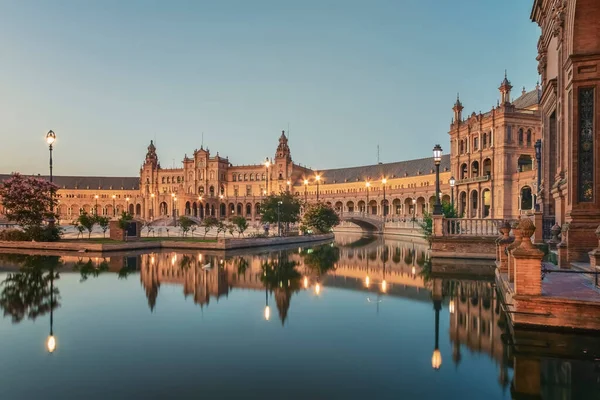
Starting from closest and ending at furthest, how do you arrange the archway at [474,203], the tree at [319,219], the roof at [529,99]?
1. the tree at [319,219]
2. the archway at [474,203]
3. the roof at [529,99]

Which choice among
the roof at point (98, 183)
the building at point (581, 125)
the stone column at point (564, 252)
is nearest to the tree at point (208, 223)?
the stone column at point (564, 252)

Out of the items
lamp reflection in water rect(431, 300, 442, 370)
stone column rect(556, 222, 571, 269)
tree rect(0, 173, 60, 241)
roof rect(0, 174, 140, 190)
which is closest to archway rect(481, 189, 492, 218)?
stone column rect(556, 222, 571, 269)

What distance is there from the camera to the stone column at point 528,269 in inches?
401

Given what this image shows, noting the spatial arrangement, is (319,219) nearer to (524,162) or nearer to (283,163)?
(524,162)

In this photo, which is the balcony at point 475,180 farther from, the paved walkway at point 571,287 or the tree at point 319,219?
the paved walkway at point 571,287

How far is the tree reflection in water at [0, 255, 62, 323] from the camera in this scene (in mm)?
13125

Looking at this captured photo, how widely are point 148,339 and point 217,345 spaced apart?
66.2 inches

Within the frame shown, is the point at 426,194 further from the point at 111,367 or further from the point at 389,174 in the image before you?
the point at 111,367

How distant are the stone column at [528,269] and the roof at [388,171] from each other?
270ft

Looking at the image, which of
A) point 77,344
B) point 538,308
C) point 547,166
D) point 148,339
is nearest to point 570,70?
point 547,166

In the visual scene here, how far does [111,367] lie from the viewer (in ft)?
27.2

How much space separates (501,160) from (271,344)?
62.0 m

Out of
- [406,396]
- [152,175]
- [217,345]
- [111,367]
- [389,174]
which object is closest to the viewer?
[406,396]

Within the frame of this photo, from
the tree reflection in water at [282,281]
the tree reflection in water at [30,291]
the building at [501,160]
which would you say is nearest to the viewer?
the tree reflection in water at [30,291]
